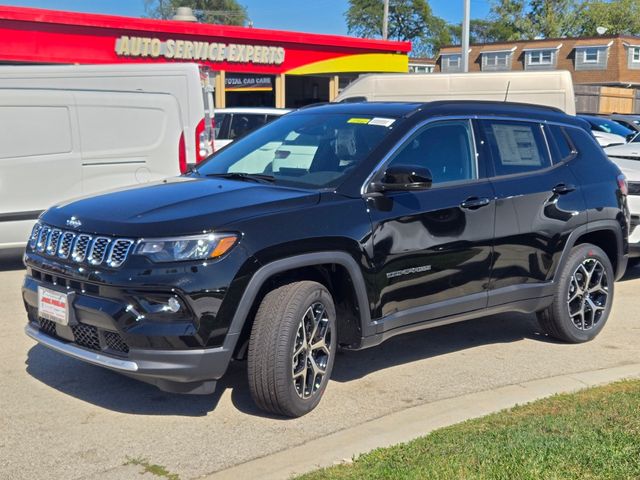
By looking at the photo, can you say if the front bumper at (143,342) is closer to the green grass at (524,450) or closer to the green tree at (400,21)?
the green grass at (524,450)

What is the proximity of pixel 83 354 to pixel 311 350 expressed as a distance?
1270 mm

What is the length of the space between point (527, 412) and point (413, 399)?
2.46 ft

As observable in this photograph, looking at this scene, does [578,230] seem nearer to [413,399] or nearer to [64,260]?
[413,399]

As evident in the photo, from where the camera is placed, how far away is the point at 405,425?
4.88 m

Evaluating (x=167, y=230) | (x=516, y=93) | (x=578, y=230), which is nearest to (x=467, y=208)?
(x=578, y=230)

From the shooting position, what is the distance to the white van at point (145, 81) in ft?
34.2

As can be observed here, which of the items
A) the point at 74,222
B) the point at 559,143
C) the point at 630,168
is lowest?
the point at 630,168

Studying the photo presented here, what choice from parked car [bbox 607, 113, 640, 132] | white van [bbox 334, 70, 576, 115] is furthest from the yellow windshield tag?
parked car [bbox 607, 113, 640, 132]

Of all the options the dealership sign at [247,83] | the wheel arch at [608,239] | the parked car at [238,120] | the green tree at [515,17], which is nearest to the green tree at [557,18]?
the green tree at [515,17]

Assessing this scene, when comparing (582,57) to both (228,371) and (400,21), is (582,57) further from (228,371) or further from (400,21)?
(228,371)

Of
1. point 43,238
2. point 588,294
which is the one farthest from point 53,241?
point 588,294

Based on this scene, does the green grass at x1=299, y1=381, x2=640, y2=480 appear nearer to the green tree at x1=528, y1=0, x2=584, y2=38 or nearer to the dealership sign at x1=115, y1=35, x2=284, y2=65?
the dealership sign at x1=115, y1=35, x2=284, y2=65

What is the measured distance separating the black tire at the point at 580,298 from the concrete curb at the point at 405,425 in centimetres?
60

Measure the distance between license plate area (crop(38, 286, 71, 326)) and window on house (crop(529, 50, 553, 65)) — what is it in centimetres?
6274
